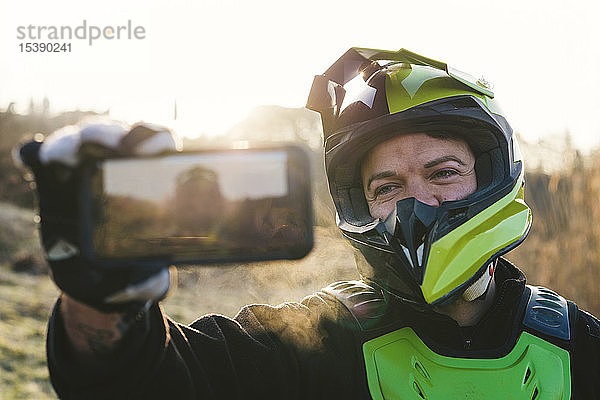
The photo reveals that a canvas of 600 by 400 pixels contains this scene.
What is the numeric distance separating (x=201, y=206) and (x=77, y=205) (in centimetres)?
22

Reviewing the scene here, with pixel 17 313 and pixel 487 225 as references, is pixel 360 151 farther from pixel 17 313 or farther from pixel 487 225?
pixel 17 313

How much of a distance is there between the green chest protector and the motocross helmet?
149 millimetres

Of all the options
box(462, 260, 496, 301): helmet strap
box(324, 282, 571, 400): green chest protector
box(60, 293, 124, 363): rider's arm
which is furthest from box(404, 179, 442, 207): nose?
box(60, 293, 124, 363): rider's arm

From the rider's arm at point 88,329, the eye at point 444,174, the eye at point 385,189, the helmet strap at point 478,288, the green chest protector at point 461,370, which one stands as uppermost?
the eye at point 444,174

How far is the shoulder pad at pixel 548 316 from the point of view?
1680mm

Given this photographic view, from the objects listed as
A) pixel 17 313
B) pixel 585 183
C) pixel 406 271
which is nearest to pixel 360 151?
pixel 406 271

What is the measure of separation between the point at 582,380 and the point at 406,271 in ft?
1.92

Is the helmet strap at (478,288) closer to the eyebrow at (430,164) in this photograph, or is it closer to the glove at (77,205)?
the eyebrow at (430,164)

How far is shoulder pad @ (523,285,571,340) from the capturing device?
66.1 inches

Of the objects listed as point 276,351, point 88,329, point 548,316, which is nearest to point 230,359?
point 276,351

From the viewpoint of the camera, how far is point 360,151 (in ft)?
5.98

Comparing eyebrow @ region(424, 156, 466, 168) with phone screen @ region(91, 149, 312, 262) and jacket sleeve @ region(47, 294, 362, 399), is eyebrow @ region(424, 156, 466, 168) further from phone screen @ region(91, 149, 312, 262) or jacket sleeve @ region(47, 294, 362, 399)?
phone screen @ region(91, 149, 312, 262)

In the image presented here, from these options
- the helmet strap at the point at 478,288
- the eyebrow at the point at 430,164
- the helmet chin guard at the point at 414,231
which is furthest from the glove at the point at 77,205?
the helmet strap at the point at 478,288

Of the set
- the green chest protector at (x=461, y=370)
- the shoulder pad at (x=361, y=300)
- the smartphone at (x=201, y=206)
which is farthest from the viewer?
the shoulder pad at (x=361, y=300)
